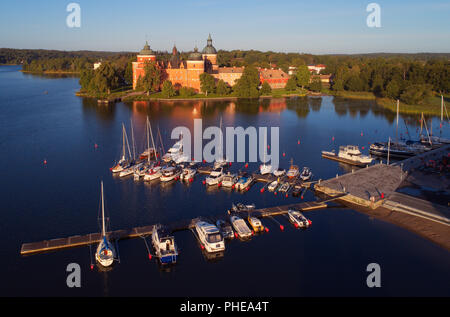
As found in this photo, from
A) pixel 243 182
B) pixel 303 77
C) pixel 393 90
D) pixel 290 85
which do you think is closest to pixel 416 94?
pixel 393 90

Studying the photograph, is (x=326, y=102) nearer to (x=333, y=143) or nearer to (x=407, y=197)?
(x=333, y=143)

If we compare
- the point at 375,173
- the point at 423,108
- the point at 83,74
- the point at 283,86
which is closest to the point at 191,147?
the point at 375,173

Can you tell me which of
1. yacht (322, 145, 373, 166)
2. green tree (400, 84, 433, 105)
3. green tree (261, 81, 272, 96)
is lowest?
yacht (322, 145, 373, 166)

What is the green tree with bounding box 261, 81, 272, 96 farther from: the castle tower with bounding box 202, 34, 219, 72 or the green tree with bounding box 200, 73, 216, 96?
the castle tower with bounding box 202, 34, 219, 72

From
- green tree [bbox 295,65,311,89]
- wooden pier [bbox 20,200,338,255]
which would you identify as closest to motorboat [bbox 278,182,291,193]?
wooden pier [bbox 20,200,338,255]

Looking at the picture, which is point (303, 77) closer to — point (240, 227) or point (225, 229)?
point (240, 227)

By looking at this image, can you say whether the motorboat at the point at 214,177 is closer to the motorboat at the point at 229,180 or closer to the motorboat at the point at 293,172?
the motorboat at the point at 229,180

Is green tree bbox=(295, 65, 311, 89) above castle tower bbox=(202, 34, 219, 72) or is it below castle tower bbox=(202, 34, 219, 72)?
below
